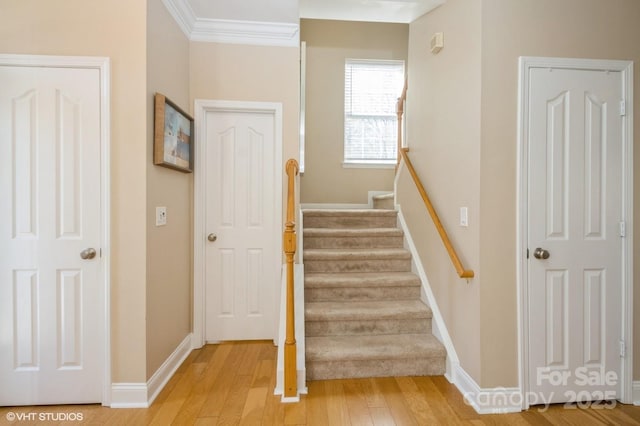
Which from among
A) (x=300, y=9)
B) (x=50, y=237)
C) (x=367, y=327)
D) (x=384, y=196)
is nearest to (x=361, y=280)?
(x=367, y=327)

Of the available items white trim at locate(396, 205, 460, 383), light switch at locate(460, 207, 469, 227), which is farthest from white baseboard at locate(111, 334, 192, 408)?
light switch at locate(460, 207, 469, 227)

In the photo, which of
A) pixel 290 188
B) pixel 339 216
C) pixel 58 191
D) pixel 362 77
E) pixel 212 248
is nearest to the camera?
pixel 58 191

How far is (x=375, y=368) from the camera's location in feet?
7.39

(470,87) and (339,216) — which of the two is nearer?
(470,87)

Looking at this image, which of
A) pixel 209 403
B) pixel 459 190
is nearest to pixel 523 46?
pixel 459 190

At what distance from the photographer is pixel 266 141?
285cm

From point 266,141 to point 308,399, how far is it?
211 cm

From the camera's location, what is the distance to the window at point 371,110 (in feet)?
14.8

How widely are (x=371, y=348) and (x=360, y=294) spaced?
0.51 m

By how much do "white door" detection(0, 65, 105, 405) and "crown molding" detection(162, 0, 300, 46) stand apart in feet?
3.63

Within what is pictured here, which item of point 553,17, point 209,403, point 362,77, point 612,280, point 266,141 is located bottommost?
point 209,403

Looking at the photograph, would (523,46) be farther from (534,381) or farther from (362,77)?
(362,77)

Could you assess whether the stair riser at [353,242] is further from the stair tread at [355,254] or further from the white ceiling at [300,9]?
the white ceiling at [300,9]

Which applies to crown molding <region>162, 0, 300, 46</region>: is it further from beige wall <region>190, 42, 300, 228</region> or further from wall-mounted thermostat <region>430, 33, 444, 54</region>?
wall-mounted thermostat <region>430, 33, 444, 54</region>
